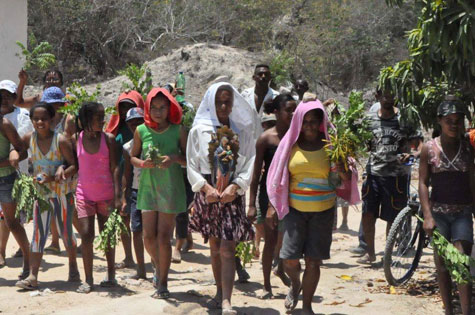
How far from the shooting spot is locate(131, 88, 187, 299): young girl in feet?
20.8

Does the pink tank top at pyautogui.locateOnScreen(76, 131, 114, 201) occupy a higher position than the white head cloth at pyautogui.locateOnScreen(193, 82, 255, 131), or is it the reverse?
the white head cloth at pyautogui.locateOnScreen(193, 82, 255, 131)

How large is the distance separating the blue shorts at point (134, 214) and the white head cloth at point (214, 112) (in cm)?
156

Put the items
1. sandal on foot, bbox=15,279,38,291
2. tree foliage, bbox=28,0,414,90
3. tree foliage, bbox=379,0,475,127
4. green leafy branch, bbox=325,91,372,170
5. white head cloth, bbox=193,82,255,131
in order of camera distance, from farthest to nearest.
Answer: tree foliage, bbox=28,0,414,90
sandal on foot, bbox=15,279,38,291
white head cloth, bbox=193,82,255,131
green leafy branch, bbox=325,91,372,170
tree foliage, bbox=379,0,475,127

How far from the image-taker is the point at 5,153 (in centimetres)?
707

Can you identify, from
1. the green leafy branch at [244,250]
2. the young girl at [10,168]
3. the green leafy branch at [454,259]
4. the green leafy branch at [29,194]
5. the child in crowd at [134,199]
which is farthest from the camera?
the child in crowd at [134,199]

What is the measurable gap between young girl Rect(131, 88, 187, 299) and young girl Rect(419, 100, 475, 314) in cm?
216

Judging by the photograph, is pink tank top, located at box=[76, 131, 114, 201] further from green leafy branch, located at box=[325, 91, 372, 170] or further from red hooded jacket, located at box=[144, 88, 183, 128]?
green leafy branch, located at box=[325, 91, 372, 170]

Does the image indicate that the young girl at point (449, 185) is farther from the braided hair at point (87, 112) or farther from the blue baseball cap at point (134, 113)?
the braided hair at point (87, 112)

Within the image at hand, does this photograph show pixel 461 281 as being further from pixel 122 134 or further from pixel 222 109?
pixel 122 134

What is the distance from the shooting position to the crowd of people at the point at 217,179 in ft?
18.9

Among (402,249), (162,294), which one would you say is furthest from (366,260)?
(162,294)

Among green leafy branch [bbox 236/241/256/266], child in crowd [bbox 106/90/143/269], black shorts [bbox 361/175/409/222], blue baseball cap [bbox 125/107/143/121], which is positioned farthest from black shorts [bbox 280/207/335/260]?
black shorts [bbox 361/175/409/222]

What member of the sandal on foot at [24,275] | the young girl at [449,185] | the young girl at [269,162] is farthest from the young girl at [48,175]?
the young girl at [449,185]

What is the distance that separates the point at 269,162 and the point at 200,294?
4.68 feet
